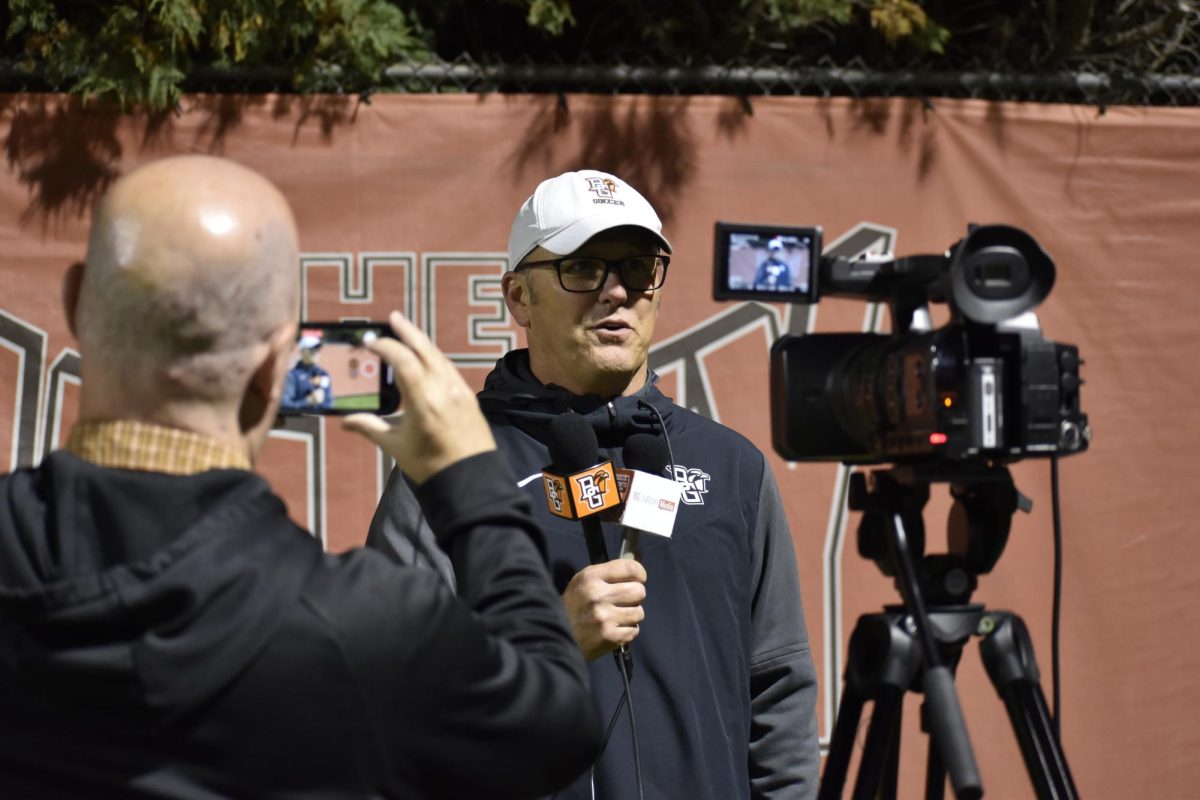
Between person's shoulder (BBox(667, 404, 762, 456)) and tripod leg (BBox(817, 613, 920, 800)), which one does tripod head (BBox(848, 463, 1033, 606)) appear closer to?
tripod leg (BBox(817, 613, 920, 800))

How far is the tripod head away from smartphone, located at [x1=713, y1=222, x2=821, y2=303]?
0.31 metres

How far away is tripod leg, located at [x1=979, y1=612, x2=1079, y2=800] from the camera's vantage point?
1.88 meters

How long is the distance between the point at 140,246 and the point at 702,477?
4.35 ft

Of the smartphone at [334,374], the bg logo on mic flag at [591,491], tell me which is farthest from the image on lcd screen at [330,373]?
the bg logo on mic flag at [591,491]

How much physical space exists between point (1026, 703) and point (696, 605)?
1.90ft

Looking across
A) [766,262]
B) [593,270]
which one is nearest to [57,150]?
[593,270]

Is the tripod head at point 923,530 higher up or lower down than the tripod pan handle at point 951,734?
higher up

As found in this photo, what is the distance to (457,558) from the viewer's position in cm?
141

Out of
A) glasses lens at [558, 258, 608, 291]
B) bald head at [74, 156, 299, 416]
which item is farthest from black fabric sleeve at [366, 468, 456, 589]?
bald head at [74, 156, 299, 416]

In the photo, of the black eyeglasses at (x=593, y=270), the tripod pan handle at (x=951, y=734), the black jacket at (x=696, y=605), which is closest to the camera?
the tripod pan handle at (x=951, y=734)

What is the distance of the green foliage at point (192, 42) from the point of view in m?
4.00

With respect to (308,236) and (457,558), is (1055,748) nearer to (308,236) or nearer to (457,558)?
(457,558)

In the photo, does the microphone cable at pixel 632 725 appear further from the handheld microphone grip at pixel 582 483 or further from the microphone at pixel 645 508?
the microphone at pixel 645 508

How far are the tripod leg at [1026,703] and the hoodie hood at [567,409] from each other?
0.66 metres
